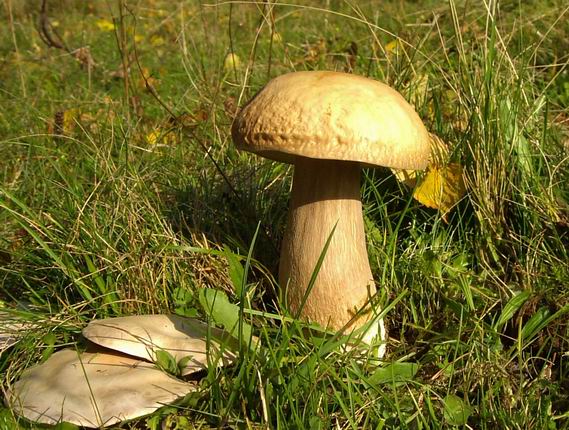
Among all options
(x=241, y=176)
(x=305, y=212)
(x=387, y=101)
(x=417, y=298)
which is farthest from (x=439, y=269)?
(x=241, y=176)

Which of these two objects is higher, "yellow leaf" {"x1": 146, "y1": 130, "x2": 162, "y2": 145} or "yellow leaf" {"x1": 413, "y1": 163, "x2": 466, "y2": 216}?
"yellow leaf" {"x1": 413, "y1": 163, "x2": 466, "y2": 216}

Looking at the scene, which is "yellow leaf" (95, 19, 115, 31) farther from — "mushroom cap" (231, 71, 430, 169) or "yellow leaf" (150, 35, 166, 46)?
"mushroom cap" (231, 71, 430, 169)

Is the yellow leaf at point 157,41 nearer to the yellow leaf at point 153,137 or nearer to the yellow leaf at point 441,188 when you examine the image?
the yellow leaf at point 153,137

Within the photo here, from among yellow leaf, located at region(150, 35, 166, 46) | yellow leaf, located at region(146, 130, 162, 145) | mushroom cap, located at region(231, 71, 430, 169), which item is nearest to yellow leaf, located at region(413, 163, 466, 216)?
mushroom cap, located at region(231, 71, 430, 169)

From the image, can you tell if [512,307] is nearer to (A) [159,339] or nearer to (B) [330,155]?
(B) [330,155]

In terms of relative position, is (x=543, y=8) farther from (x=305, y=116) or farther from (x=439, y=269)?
(x=305, y=116)

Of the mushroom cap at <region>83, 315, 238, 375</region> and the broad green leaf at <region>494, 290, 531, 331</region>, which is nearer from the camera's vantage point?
the mushroom cap at <region>83, 315, 238, 375</region>

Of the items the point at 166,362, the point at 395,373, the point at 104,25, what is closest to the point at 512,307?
the point at 395,373
